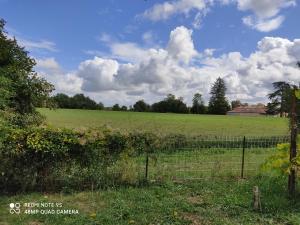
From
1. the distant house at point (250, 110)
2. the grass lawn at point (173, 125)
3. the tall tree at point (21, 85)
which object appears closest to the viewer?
the tall tree at point (21, 85)

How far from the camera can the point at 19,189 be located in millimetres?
7680

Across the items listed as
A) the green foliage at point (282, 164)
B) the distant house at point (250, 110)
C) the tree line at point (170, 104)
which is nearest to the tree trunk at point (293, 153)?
the green foliage at point (282, 164)

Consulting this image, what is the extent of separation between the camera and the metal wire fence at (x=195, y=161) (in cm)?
895

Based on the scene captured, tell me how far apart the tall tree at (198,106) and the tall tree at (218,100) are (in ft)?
8.53

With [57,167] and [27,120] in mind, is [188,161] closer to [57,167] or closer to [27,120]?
[57,167]

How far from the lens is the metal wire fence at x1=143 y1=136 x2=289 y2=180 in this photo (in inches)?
352

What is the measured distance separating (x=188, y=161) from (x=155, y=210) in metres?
3.73

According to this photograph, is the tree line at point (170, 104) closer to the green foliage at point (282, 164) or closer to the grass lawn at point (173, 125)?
the grass lawn at point (173, 125)

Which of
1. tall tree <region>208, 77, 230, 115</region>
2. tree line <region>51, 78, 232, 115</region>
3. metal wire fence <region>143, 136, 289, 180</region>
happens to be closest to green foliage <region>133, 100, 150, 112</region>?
tree line <region>51, 78, 232, 115</region>

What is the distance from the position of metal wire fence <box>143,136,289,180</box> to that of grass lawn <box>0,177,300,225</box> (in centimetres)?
60

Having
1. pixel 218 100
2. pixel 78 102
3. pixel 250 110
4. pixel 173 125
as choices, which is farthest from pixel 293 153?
pixel 250 110

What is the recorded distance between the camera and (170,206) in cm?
668

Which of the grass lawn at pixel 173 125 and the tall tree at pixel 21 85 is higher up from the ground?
the tall tree at pixel 21 85

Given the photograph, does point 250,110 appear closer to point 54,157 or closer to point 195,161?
point 195,161
